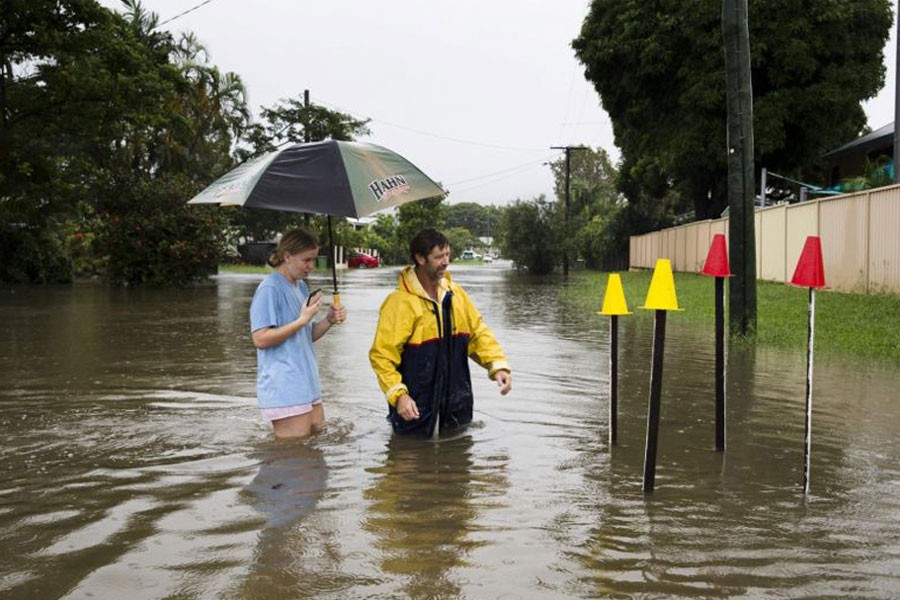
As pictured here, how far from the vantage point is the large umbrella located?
5551 millimetres

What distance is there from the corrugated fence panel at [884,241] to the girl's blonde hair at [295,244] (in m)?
12.9

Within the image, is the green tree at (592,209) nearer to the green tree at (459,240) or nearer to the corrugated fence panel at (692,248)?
the corrugated fence panel at (692,248)

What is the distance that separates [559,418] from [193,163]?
40597 mm

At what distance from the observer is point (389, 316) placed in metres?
5.53

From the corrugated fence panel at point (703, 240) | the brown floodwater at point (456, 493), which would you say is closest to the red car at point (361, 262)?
the corrugated fence panel at point (703, 240)

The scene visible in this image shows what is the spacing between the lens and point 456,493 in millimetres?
4711

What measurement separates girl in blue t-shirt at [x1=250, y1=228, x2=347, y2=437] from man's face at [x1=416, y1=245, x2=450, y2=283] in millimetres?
598

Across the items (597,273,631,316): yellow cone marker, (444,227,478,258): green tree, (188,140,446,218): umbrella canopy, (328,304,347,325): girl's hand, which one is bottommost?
(328,304,347,325): girl's hand

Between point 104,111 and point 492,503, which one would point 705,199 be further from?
point 492,503

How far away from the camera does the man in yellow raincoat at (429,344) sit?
215 inches

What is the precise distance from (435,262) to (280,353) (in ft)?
3.45

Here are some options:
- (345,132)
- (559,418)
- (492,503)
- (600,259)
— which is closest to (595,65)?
(345,132)

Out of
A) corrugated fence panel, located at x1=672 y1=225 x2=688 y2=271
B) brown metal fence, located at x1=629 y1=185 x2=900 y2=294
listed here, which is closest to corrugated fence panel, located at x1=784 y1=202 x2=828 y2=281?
brown metal fence, located at x1=629 y1=185 x2=900 y2=294

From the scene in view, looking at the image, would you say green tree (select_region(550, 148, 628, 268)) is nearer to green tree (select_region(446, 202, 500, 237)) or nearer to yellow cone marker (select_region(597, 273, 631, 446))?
yellow cone marker (select_region(597, 273, 631, 446))
